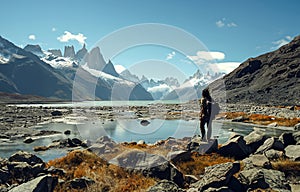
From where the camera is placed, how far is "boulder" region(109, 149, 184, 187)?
11.7 meters

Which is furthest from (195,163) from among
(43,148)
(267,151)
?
(43,148)

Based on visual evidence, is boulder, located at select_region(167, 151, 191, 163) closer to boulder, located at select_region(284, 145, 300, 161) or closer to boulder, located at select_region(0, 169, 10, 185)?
boulder, located at select_region(284, 145, 300, 161)

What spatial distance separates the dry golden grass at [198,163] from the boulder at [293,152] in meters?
3.33

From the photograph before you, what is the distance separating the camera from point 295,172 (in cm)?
1195

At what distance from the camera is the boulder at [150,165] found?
38.4 ft

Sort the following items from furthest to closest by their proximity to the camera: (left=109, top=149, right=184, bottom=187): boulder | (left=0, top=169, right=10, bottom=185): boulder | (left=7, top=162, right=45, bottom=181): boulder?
(left=7, top=162, right=45, bottom=181): boulder → (left=109, top=149, right=184, bottom=187): boulder → (left=0, top=169, right=10, bottom=185): boulder

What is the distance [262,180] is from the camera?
10.1 metres

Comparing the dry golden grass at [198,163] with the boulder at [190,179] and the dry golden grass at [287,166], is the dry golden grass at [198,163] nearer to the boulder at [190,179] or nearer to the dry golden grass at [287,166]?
the boulder at [190,179]

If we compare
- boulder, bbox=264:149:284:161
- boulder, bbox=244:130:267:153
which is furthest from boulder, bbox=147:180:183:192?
boulder, bbox=244:130:267:153

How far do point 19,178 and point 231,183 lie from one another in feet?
32.1

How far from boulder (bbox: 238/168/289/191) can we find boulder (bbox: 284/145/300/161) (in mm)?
3363

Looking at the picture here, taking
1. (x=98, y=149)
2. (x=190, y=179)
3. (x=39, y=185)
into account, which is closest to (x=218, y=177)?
Answer: (x=190, y=179)

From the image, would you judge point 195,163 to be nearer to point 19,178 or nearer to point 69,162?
point 69,162

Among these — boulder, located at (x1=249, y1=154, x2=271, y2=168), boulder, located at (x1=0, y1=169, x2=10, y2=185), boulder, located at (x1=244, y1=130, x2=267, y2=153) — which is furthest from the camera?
boulder, located at (x1=244, y1=130, x2=267, y2=153)
